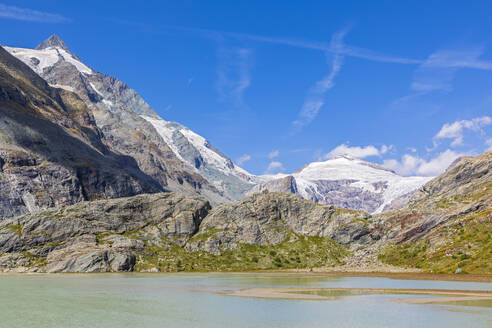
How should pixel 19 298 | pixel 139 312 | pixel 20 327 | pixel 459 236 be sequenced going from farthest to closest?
pixel 459 236, pixel 19 298, pixel 139 312, pixel 20 327

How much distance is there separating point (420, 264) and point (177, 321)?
5508 inches

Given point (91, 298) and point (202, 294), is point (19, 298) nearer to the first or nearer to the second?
point (91, 298)

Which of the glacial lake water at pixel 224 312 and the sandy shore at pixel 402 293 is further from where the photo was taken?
the sandy shore at pixel 402 293

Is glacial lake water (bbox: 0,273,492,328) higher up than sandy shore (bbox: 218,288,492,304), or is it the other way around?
sandy shore (bbox: 218,288,492,304)

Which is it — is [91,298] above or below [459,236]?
below

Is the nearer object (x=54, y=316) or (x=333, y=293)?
(x=54, y=316)

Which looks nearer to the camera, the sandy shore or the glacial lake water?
the glacial lake water

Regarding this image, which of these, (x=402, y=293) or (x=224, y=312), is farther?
(x=402, y=293)

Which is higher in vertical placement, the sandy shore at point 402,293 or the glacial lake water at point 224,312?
the sandy shore at point 402,293

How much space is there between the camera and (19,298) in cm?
9981

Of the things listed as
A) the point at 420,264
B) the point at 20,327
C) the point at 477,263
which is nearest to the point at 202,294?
the point at 20,327

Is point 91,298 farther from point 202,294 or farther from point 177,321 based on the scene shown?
point 177,321

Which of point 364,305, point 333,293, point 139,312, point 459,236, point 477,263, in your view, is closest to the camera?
point 139,312

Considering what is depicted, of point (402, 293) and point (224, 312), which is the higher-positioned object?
point (402, 293)
